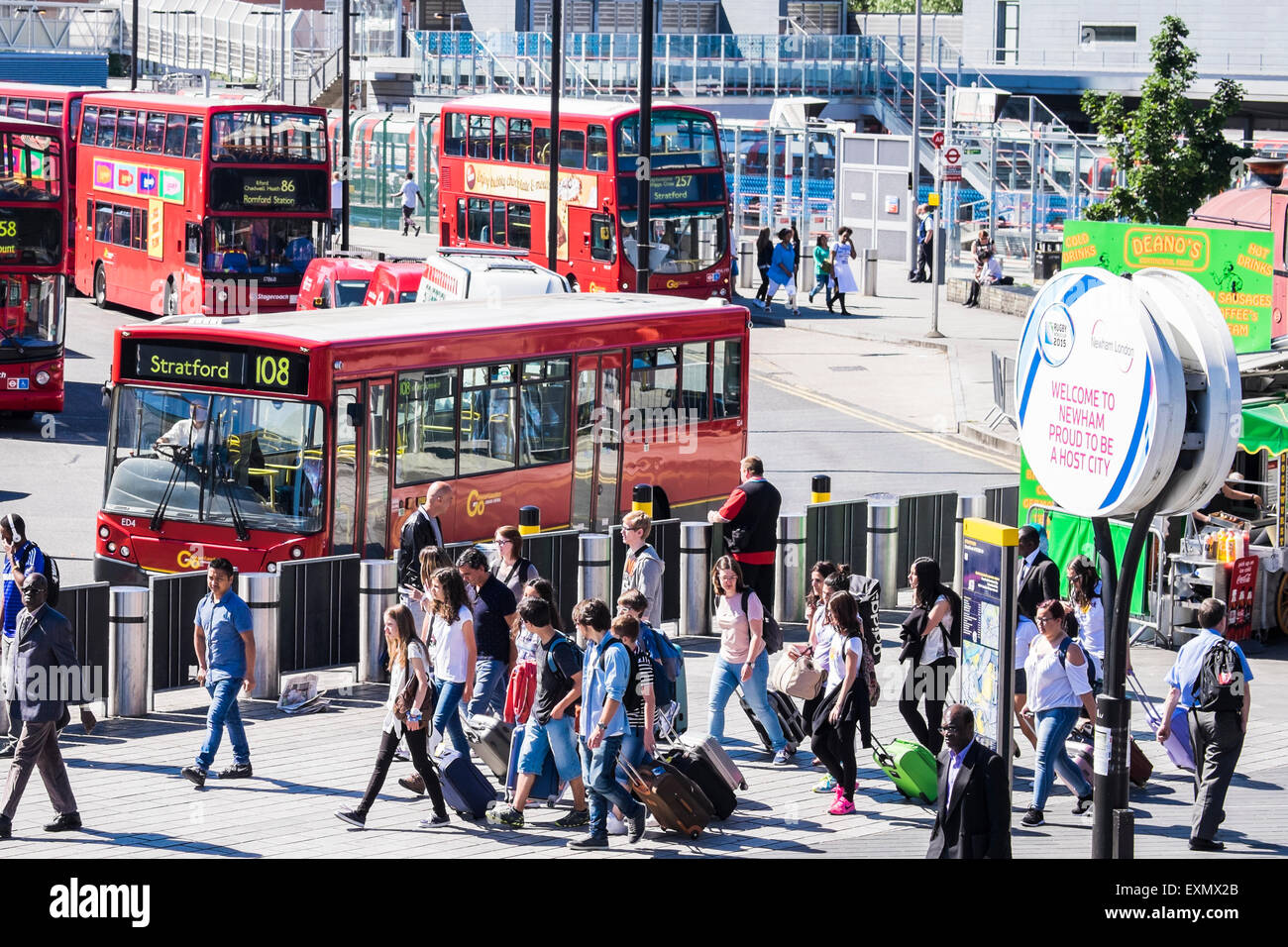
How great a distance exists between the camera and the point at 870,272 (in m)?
41.4

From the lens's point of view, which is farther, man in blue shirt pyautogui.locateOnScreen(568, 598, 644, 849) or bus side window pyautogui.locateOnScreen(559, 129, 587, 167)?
bus side window pyautogui.locateOnScreen(559, 129, 587, 167)

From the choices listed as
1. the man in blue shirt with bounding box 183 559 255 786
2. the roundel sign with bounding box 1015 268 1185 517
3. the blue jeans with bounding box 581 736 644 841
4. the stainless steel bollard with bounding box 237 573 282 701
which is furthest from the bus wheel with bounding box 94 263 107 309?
the roundel sign with bounding box 1015 268 1185 517

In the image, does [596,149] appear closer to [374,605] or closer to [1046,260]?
[1046,260]

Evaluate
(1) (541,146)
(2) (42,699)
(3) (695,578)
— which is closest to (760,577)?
(3) (695,578)

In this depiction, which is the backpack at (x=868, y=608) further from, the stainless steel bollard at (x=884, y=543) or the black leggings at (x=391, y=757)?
the stainless steel bollard at (x=884, y=543)

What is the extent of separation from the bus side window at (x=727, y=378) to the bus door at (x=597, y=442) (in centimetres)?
162

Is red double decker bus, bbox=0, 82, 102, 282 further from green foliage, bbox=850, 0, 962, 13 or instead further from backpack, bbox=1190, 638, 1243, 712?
green foliage, bbox=850, 0, 962, 13

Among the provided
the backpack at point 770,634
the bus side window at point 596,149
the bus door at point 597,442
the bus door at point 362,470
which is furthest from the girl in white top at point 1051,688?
the bus side window at point 596,149

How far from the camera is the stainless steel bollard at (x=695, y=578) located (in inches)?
659

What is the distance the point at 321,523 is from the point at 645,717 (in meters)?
5.36

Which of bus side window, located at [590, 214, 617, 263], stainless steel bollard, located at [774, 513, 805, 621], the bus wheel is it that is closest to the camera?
stainless steel bollard, located at [774, 513, 805, 621]

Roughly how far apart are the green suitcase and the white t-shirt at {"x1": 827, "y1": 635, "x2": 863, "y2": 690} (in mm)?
669

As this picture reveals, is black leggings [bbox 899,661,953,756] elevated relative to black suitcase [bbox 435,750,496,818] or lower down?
elevated

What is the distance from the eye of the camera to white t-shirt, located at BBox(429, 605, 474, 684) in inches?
461
